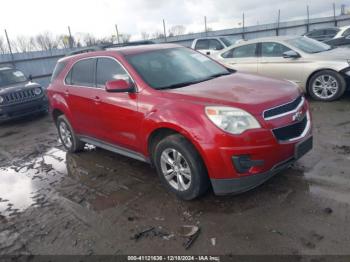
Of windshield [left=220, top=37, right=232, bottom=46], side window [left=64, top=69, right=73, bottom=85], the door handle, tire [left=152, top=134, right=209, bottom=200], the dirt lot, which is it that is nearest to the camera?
the dirt lot

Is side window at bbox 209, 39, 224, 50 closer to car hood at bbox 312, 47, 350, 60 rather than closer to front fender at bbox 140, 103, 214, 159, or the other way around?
car hood at bbox 312, 47, 350, 60

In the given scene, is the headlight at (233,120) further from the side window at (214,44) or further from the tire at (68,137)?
the side window at (214,44)

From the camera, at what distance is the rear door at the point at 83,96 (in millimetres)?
4859

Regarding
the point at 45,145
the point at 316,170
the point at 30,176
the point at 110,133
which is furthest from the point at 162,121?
the point at 45,145

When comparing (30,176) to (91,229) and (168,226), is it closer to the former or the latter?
(91,229)

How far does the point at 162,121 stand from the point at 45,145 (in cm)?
413

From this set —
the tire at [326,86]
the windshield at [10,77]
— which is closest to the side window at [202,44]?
the tire at [326,86]

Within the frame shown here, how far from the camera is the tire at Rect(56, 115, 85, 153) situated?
574 centimetres

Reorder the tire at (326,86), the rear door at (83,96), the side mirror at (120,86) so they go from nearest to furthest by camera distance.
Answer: the side mirror at (120,86)
the rear door at (83,96)
the tire at (326,86)

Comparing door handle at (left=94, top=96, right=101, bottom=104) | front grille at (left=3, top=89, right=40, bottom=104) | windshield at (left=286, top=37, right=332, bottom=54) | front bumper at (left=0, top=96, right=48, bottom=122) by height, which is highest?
windshield at (left=286, top=37, right=332, bottom=54)

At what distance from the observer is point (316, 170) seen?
4129 mm

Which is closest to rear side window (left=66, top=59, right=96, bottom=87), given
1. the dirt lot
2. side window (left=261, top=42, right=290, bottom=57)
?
the dirt lot

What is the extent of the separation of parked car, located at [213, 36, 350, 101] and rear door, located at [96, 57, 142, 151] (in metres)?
4.85

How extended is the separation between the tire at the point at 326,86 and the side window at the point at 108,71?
200 inches
